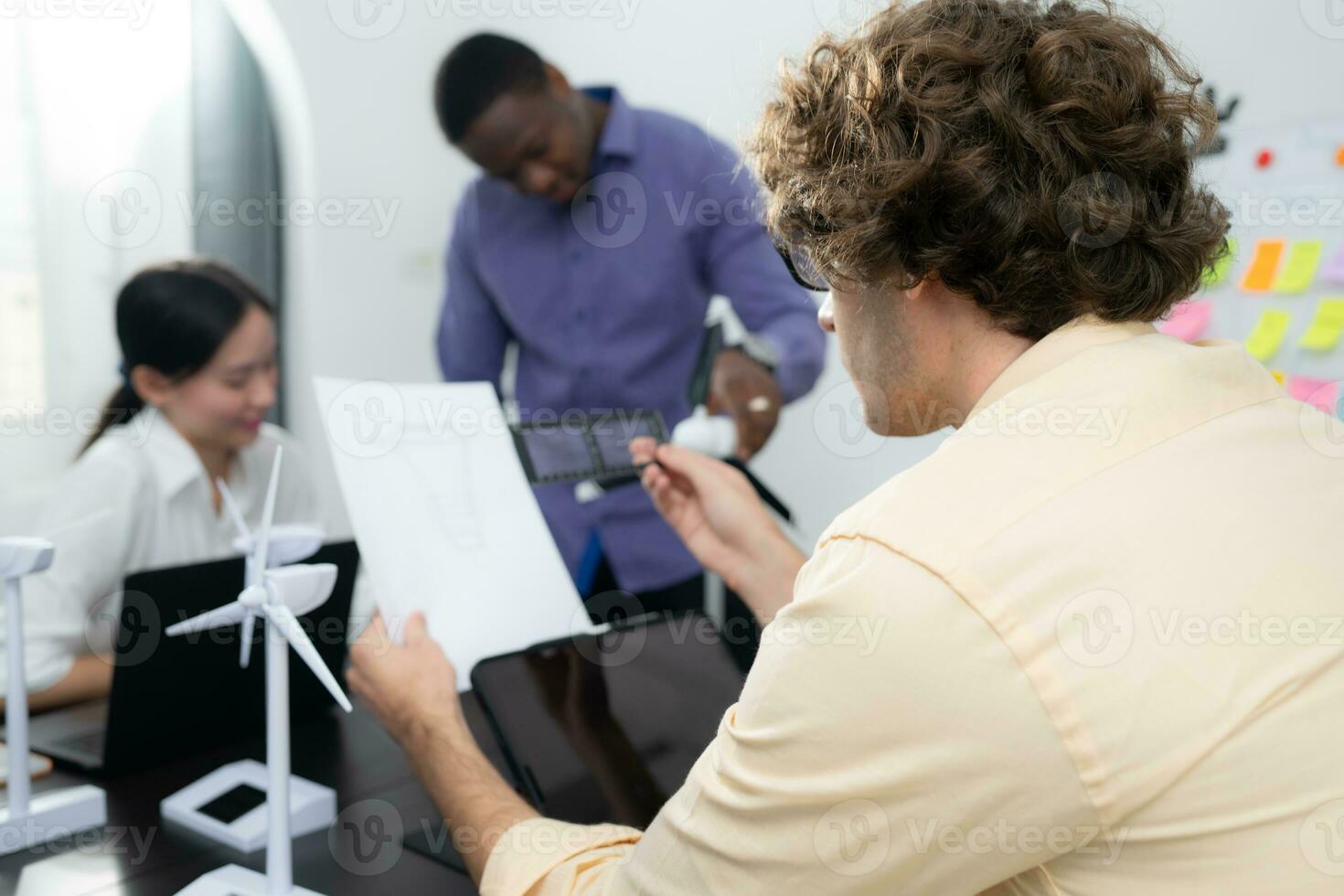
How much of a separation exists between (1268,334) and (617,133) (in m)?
1.40

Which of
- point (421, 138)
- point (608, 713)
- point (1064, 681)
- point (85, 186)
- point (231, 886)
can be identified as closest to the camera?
point (1064, 681)

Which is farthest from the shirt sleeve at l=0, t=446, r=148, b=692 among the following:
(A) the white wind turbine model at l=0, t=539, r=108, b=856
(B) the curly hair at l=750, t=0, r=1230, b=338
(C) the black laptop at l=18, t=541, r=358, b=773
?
(B) the curly hair at l=750, t=0, r=1230, b=338

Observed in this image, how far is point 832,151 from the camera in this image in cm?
80

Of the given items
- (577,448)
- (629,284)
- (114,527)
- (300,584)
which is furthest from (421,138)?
(300,584)

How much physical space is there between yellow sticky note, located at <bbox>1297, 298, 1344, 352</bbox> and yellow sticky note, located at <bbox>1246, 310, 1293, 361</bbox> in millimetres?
46

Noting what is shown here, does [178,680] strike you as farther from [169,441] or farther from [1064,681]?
[1064,681]

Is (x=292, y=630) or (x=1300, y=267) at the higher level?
(x=1300, y=267)

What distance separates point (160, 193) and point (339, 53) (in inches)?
24.4

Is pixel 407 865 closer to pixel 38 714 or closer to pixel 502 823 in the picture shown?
pixel 502 823

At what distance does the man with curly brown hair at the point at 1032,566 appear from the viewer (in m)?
0.57

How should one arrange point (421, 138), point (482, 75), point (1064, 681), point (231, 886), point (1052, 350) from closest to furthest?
1. point (1064, 681)
2. point (1052, 350)
3. point (231, 886)
4. point (482, 75)
5. point (421, 138)

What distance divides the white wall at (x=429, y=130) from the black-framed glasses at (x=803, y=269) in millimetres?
1712

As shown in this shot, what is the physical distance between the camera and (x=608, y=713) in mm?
1056

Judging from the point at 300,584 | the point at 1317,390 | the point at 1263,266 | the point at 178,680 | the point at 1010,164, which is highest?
the point at 1010,164
